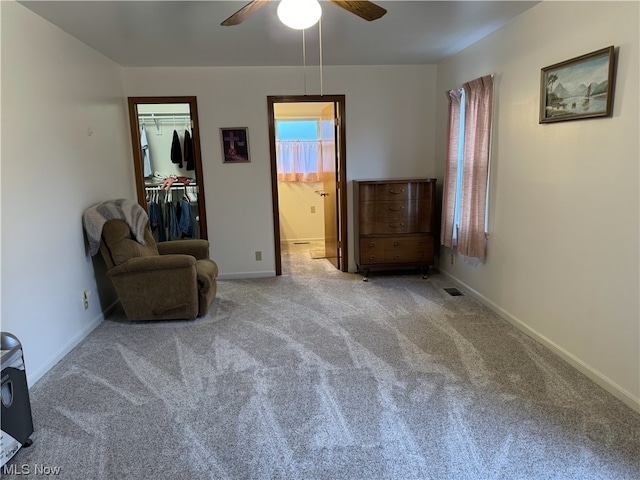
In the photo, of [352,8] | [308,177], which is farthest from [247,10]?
[308,177]

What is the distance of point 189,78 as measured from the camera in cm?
430

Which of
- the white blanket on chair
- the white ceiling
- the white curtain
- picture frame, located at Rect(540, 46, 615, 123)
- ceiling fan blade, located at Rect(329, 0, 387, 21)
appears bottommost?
the white blanket on chair

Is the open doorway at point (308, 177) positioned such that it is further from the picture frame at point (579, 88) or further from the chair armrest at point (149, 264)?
the picture frame at point (579, 88)

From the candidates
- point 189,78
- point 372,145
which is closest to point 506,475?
point 372,145

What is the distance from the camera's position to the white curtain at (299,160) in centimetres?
636

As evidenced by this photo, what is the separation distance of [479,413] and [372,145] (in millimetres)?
3224

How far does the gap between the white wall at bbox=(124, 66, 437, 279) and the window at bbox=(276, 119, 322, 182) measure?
6.08 ft

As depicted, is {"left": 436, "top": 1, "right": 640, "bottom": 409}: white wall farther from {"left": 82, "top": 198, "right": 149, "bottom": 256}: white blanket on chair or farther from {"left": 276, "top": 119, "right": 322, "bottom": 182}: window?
{"left": 276, "top": 119, "right": 322, "bottom": 182}: window

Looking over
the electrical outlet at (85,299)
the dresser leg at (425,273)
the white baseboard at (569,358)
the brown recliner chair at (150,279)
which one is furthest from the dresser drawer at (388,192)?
the electrical outlet at (85,299)

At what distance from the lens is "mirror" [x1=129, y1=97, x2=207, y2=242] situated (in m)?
5.25

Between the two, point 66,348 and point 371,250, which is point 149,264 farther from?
point 371,250

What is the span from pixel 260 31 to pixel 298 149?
127 inches

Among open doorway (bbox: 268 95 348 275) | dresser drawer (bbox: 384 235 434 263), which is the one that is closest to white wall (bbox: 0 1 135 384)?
open doorway (bbox: 268 95 348 275)

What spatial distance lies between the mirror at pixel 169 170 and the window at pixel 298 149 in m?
1.38
